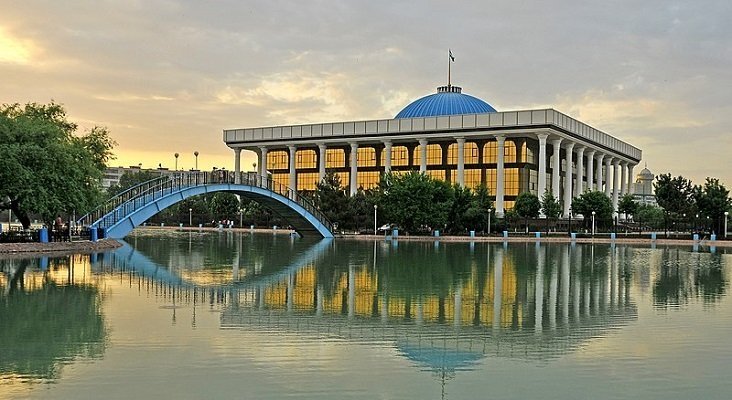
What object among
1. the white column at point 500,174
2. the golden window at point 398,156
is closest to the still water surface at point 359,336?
the white column at point 500,174

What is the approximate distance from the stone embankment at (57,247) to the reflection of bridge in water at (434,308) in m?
7.09

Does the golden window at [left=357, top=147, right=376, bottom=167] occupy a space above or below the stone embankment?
above

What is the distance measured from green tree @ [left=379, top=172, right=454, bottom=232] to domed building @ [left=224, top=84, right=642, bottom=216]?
39.5 ft

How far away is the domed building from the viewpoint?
250 feet

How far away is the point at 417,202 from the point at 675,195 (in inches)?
835

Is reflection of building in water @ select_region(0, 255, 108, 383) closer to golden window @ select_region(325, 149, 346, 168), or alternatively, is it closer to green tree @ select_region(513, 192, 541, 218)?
green tree @ select_region(513, 192, 541, 218)

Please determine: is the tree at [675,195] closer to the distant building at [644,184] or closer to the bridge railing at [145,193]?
the bridge railing at [145,193]

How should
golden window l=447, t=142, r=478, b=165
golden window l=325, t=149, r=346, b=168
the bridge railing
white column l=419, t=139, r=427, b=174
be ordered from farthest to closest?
golden window l=325, t=149, r=346, b=168 < golden window l=447, t=142, r=478, b=165 < white column l=419, t=139, r=427, b=174 < the bridge railing

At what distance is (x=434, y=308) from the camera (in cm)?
1512

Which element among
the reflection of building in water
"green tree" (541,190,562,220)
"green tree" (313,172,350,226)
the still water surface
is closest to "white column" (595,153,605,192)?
"green tree" (541,190,562,220)

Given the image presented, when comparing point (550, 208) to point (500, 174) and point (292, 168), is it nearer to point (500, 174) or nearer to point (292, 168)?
point (500, 174)

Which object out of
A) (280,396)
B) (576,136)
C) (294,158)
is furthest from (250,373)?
(294,158)

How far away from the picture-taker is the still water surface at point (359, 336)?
346 inches

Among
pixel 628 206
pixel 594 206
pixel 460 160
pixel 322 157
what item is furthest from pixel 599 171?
pixel 322 157
